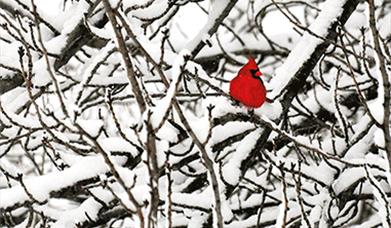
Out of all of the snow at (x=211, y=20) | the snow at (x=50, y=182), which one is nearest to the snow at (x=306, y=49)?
the snow at (x=211, y=20)

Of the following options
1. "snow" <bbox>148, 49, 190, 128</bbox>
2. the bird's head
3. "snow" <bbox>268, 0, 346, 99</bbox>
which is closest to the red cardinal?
the bird's head

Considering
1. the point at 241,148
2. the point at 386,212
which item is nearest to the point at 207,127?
the point at 386,212

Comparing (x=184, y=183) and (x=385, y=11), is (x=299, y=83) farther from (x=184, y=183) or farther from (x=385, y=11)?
(x=385, y=11)

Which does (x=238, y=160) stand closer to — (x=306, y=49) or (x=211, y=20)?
(x=306, y=49)

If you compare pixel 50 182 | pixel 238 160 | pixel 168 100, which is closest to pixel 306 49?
pixel 238 160

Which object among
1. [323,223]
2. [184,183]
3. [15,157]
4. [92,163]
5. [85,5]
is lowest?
[323,223]

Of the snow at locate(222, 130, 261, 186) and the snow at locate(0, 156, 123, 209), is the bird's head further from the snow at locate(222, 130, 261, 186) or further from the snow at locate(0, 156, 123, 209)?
the snow at locate(0, 156, 123, 209)

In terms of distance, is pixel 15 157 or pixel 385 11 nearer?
pixel 385 11
